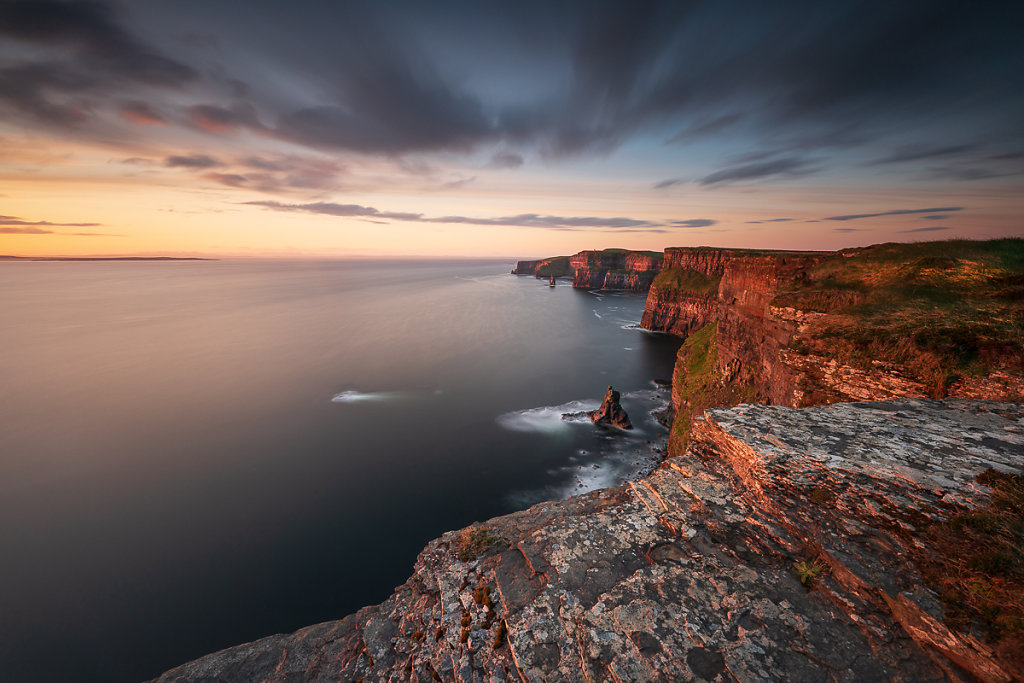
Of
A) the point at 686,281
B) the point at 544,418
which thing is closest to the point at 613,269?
the point at 686,281

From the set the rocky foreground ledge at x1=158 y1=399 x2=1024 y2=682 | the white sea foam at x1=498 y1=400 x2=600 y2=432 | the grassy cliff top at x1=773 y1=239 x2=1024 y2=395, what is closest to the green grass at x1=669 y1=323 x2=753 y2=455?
the white sea foam at x1=498 y1=400 x2=600 y2=432

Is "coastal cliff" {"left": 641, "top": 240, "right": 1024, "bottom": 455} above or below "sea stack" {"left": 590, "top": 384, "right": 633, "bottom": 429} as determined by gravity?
above

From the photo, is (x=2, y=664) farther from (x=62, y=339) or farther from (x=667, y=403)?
(x=62, y=339)

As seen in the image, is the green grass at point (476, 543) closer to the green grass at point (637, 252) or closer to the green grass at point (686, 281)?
the green grass at point (686, 281)

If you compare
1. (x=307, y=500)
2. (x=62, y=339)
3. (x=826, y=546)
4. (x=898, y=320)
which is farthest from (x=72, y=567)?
(x=62, y=339)

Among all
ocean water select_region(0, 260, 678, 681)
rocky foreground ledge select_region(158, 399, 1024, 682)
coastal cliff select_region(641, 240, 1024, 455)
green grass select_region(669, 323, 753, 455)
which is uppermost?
coastal cliff select_region(641, 240, 1024, 455)

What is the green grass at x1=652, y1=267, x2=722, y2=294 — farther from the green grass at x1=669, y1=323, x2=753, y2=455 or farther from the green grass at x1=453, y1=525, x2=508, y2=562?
the green grass at x1=453, y1=525, x2=508, y2=562

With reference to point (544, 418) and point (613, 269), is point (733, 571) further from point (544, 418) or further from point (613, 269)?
point (613, 269)
